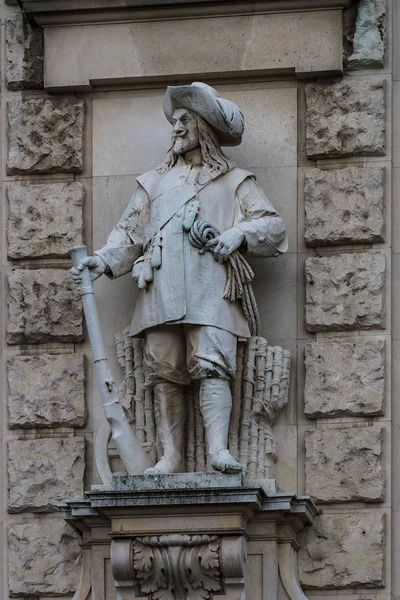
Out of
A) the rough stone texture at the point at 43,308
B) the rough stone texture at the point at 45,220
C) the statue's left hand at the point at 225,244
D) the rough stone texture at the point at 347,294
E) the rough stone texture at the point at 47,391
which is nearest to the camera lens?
the statue's left hand at the point at 225,244

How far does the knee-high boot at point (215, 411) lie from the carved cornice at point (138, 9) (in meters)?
2.43

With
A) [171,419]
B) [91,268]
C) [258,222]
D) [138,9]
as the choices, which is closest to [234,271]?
[258,222]

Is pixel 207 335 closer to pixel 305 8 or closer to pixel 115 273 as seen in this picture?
pixel 115 273

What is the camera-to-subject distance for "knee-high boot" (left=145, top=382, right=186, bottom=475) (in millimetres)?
13417

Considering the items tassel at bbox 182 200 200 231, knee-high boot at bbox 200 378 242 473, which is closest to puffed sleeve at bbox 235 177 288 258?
tassel at bbox 182 200 200 231

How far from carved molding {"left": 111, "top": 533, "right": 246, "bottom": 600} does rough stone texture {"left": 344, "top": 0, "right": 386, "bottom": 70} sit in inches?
122

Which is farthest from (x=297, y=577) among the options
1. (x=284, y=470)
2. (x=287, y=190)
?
(x=287, y=190)

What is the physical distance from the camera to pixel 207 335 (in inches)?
524

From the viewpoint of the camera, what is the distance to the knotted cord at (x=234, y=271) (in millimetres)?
13391

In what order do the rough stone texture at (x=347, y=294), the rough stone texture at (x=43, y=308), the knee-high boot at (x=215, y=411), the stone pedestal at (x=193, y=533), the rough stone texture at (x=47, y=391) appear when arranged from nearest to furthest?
the stone pedestal at (x=193, y=533) → the knee-high boot at (x=215, y=411) → the rough stone texture at (x=347, y=294) → the rough stone texture at (x=47, y=391) → the rough stone texture at (x=43, y=308)

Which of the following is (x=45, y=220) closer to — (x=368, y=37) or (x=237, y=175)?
(x=237, y=175)

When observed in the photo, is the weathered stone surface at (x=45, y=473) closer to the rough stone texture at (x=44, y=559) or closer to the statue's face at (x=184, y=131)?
the rough stone texture at (x=44, y=559)

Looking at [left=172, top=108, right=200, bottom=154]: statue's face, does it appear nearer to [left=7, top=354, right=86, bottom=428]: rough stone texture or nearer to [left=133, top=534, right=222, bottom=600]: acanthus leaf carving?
[left=7, top=354, right=86, bottom=428]: rough stone texture

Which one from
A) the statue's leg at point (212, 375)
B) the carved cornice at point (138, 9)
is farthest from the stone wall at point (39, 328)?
the statue's leg at point (212, 375)
